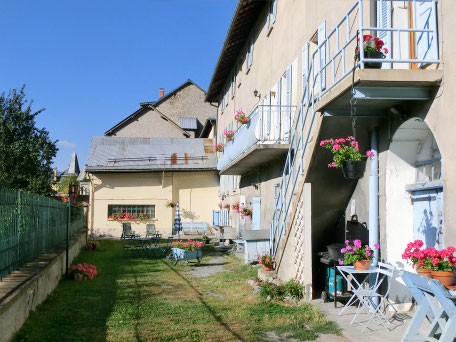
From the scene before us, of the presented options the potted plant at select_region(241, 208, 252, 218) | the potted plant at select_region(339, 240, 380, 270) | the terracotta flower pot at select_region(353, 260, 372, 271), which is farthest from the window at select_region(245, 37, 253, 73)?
the terracotta flower pot at select_region(353, 260, 372, 271)

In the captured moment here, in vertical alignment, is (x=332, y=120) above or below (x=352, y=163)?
above

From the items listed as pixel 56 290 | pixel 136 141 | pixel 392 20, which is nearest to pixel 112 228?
pixel 136 141

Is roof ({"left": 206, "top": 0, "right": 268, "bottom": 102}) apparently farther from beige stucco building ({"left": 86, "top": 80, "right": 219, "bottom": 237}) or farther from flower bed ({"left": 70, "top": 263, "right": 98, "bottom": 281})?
flower bed ({"left": 70, "top": 263, "right": 98, "bottom": 281})

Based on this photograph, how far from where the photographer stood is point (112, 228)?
88.3ft

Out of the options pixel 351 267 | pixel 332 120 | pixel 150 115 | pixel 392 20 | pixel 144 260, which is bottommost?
pixel 144 260

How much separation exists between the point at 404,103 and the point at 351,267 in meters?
2.48

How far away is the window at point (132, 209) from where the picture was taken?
89.0 feet

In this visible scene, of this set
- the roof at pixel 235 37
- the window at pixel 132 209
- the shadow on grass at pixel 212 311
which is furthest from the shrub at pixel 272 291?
the window at pixel 132 209

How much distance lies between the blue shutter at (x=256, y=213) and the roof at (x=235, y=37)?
644cm

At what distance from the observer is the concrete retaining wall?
545 centimetres

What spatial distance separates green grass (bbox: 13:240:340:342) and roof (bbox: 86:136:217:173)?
1619 centimetres

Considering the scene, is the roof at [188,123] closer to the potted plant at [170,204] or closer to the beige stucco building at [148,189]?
the beige stucco building at [148,189]

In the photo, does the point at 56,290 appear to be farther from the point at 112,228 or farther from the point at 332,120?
the point at 112,228

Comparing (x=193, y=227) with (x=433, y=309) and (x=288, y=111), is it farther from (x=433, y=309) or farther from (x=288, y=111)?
(x=433, y=309)
